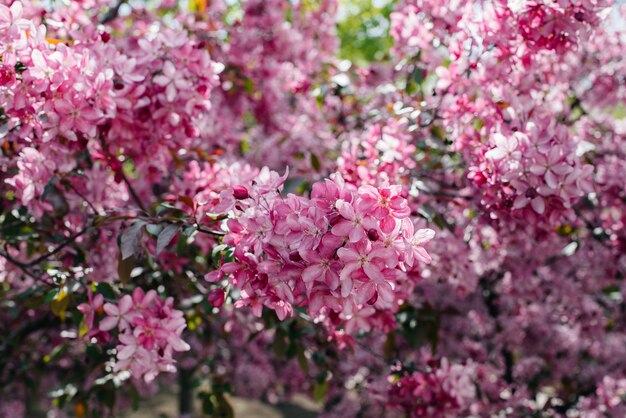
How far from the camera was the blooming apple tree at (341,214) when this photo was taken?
5.76 ft

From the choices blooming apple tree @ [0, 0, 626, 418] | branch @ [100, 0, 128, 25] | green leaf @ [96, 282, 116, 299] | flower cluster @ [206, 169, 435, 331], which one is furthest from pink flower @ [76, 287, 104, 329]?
branch @ [100, 0, 128, 25]

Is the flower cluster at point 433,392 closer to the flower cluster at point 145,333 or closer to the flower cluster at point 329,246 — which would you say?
the flower cluster at point 145,333

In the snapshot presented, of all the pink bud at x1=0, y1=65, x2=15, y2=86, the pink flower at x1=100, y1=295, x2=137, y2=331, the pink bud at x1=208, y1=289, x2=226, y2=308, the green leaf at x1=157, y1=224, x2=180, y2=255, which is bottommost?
the pink flower at x1=100, y1=295, x2=137, y2=331

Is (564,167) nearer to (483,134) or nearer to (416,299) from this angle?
(483,134)

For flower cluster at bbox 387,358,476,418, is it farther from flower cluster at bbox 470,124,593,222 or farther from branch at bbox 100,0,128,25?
branch at bbox 100,0,128,25

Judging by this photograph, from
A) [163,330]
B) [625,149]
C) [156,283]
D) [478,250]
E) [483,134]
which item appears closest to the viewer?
[163,330]

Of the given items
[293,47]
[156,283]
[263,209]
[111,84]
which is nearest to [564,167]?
[263,209]

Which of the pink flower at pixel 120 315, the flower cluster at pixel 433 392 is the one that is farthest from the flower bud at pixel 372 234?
the flower cluster at pixel 433 392

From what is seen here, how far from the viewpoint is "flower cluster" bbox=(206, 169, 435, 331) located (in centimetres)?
152

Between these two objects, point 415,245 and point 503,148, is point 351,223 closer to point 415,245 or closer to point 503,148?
→ point 415,245

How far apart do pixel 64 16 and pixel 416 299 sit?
2323 millimetres

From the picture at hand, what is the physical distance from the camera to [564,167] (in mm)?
2117

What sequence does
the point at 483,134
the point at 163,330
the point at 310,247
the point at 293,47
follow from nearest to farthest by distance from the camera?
the point at 310,247 < the point at 163,330 < the point at 483,134 < the point at 293,47

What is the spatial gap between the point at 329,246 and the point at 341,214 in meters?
0.08
